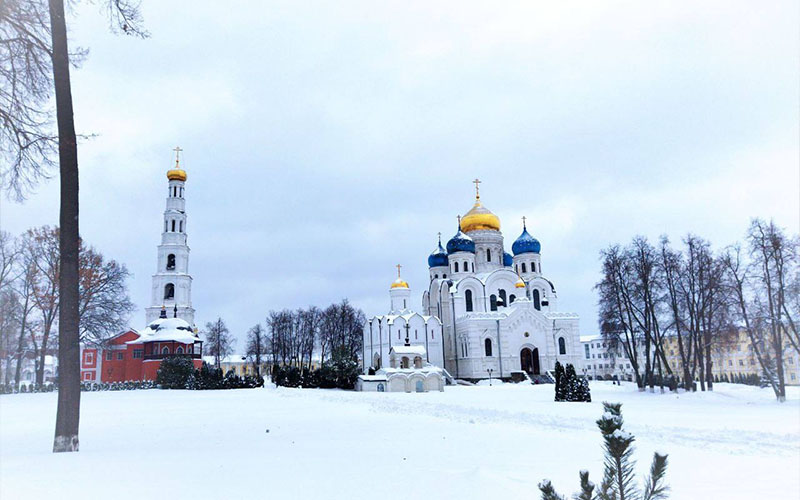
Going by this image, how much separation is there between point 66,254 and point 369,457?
5730 mm

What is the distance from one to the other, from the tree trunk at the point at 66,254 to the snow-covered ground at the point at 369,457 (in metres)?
0.61

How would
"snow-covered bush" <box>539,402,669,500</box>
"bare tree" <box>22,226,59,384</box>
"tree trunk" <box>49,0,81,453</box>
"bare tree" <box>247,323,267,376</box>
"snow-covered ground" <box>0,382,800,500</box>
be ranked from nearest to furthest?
"snow-covered bush" <box>539,402,669,500</box> < "snow-covered ground" <box>0,382,800,500</box> < "tree trunk" <box>49,0,81,453</box> < "bare tree" <box>22,226,59,384</box> < "bare tree" <box>247,323,267,376</box>

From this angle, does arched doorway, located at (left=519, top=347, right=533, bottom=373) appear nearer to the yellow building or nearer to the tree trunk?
the yellow building

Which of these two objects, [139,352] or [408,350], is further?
[139,352]

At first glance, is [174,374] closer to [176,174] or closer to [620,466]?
[176,174]

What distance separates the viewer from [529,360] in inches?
1837

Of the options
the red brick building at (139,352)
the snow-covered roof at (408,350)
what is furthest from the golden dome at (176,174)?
the snow-covered roof at (408,350)

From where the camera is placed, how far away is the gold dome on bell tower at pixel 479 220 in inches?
2135

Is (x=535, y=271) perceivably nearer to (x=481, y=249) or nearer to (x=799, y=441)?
(x=481, y=249)

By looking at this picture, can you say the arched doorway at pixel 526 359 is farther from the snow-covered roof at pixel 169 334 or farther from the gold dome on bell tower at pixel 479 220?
the snow-covered roof at pixel 169 334

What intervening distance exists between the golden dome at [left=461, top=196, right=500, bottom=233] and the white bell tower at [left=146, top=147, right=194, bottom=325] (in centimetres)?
2785

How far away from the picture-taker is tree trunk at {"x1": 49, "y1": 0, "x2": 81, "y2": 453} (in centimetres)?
831

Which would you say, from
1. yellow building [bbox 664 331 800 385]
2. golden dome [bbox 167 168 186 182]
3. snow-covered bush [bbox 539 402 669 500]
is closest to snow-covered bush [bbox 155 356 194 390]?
golden dome [bbox 167 168 186 182]

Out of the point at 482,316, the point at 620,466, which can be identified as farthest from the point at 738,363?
the point at 620,466
